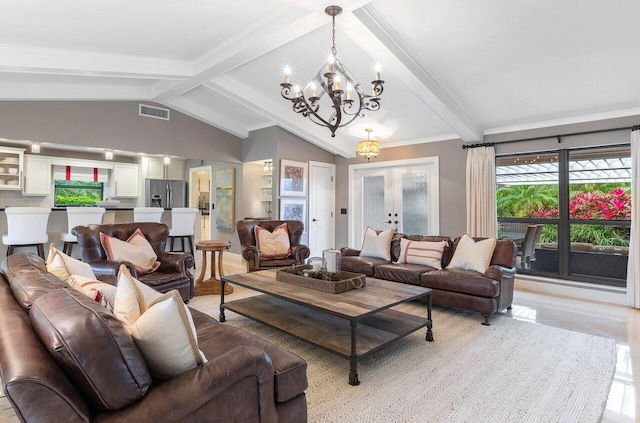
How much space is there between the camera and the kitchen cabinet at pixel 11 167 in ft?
21.9

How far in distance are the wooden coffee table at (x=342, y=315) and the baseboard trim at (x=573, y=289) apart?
114 inches

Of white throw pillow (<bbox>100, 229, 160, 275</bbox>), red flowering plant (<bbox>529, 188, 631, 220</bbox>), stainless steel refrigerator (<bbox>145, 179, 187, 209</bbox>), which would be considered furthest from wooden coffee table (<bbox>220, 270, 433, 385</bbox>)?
stainless steel refrigerator (<bbox>145, 179, 187, 209</bbox>)

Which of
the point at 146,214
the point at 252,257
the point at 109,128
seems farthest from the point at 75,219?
the point at 252,257

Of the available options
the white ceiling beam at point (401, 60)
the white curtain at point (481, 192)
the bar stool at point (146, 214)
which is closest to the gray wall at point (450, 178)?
the white curtain at point (481, 192)

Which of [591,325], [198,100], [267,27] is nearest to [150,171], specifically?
[198,100]

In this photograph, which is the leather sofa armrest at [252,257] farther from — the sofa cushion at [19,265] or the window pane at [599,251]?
the window pane at [599,251]

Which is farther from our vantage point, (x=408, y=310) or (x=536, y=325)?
(x=408, y=310)

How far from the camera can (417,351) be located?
112 inches

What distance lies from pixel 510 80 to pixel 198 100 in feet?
16.0

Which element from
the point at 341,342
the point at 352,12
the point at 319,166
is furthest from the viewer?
the point at 319,166

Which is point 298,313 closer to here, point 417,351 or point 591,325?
point 417,351

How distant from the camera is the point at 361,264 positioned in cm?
457

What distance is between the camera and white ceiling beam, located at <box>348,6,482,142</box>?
3307 mm

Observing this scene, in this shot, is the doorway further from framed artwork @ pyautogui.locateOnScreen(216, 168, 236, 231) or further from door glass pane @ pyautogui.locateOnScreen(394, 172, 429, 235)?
door glass pane @ pyautogui.locateOnScreen(394, 172, 429, 235)
